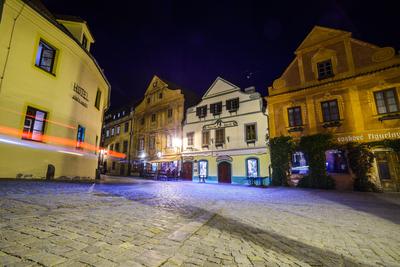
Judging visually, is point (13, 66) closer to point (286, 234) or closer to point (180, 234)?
point (180, 234)

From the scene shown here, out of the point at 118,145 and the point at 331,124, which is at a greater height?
the point at 118,145

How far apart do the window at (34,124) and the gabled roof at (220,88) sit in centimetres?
1605

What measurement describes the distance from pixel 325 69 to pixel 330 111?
3676mm

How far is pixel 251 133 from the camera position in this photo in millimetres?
18984

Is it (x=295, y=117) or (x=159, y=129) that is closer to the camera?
(x=295, y=117)

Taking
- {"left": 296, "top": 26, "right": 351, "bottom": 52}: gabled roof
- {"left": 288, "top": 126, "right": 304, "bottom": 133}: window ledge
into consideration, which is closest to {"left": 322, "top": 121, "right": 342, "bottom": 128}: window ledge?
{"left": 288, "top": 126, "right": 304, "bottom": 133}: window ledge

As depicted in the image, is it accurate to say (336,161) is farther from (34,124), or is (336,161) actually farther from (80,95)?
(34,124)

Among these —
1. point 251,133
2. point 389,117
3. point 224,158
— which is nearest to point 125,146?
point 224,158

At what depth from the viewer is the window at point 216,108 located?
2154 cm

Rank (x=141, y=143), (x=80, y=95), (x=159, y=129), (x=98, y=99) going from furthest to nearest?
1. (x=141, y=143)
2. (x=159, y=129)
3. (x=98, y=99)
4. (x=80, y=95)

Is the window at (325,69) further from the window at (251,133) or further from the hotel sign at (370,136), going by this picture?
the window at (251,133)

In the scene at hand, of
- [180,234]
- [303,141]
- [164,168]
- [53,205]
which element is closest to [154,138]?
[164,168]

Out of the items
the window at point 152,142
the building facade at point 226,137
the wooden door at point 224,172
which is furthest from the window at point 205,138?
the window at point 152,142

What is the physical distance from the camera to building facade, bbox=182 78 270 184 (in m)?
18.5
